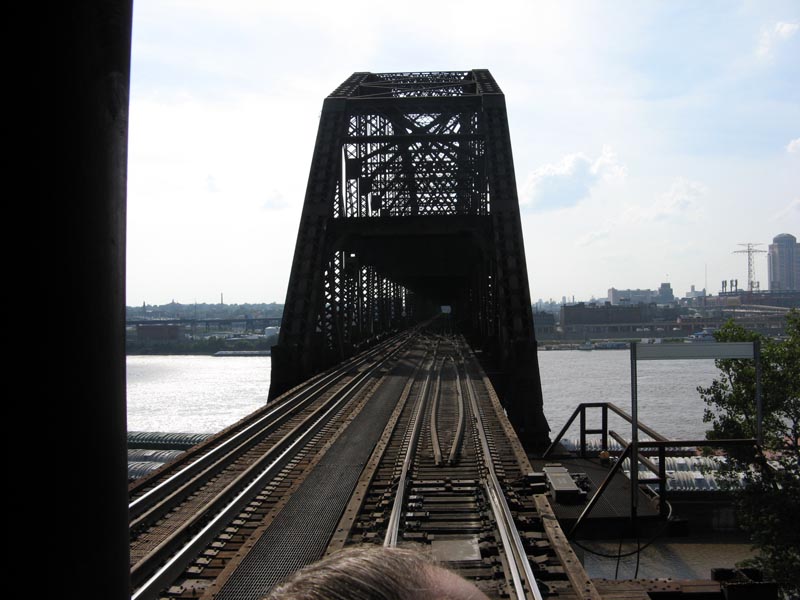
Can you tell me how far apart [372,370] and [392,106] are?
460 inches

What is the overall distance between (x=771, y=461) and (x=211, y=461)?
11.9m

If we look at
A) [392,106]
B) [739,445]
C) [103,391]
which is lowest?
[739,445]

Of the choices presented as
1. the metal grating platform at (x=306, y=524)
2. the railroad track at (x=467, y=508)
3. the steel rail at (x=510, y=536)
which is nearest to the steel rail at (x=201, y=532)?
the metal grating platform at (x=306, y=524)

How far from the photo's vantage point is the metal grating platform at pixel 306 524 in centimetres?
588

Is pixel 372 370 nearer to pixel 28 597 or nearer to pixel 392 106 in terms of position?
pixel 392 106

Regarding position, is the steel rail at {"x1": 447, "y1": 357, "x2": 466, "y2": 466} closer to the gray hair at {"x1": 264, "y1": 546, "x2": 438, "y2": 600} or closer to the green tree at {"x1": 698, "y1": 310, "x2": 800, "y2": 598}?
the green tree at {"x1": 698, "y1": 310, "x2": 800, "y2": 598}

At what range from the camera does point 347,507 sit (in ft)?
25.8

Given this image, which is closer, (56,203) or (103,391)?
(56,203)

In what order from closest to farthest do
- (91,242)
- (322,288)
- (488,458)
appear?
(91,242)
(488,458)
(322,288)

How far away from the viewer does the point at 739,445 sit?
42.1 feet

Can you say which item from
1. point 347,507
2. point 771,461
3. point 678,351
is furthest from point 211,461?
point 771,461

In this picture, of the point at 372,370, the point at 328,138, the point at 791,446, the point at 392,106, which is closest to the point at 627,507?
the point at 791,446

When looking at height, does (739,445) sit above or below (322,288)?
below

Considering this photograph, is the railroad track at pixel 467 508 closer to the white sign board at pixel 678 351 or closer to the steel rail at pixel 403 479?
the steel rail at pixel 403 479
